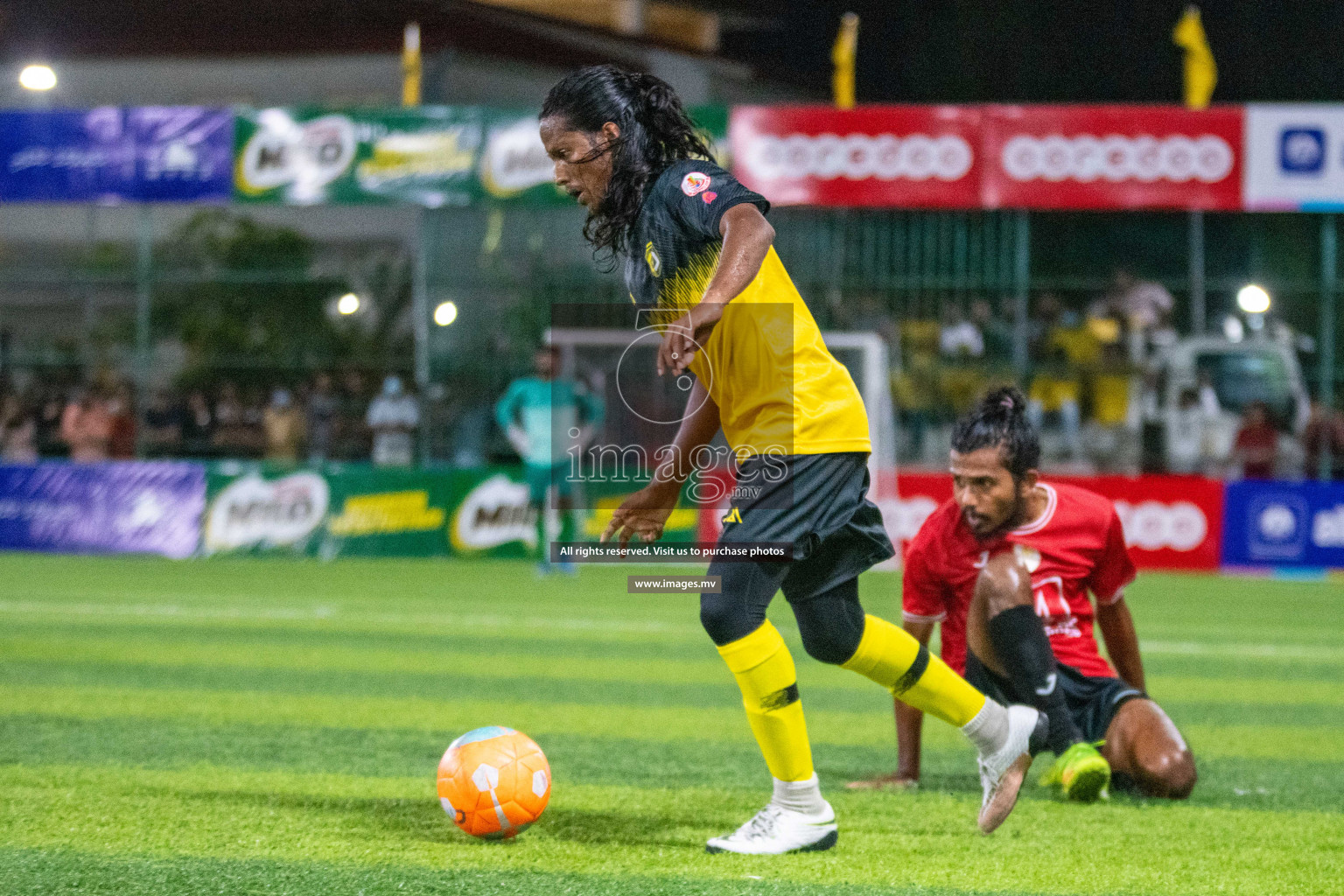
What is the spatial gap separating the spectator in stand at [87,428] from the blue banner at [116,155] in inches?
91.0

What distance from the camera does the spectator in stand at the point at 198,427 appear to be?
1742 cm

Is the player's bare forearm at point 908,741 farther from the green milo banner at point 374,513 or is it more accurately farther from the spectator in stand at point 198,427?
the spectator in stand at point 198,427

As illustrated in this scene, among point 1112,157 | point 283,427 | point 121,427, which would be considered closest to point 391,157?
point 283,427

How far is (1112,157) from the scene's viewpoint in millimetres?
16141

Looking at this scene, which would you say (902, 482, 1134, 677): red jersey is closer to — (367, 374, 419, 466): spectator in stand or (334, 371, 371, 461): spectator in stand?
(367, 374, 419, 466): spectator in stand

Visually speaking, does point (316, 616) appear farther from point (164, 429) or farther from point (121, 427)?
point (121, 427)

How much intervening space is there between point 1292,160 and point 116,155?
12.6 m

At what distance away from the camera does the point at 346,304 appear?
63.2ft

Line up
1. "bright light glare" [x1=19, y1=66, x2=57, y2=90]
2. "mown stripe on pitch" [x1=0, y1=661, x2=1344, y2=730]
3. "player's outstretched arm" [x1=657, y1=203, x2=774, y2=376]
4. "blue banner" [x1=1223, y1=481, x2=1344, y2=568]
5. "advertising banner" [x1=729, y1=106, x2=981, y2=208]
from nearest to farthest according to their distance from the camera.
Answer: "player's outstretched arm" [x1=657, y1=203, x2=774, y2=376], "mown stripe on pitch" [x1=0, y1=661, x2=1344, y2=730], "blue banner" [x1=1223, y1=481, x2=1344, y2=568], "advertising banner" [x1=729, y1=106, x2=981, y2=208], "bright light glare" [x1=19, y1=66, x2=57, y2=90]

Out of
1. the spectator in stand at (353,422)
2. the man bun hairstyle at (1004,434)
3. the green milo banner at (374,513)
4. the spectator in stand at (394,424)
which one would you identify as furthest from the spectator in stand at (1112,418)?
the man bun hairstyle at (1004,434)

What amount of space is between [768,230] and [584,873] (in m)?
1.73

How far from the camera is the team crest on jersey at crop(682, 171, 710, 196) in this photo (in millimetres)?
4066

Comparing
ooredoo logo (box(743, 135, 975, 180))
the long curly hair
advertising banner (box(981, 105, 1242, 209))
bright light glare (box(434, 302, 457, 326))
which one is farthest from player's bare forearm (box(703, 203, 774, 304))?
bright light glare (box(434, 302, 457, 326))

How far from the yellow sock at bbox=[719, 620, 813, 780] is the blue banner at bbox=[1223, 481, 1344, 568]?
12779 mm
